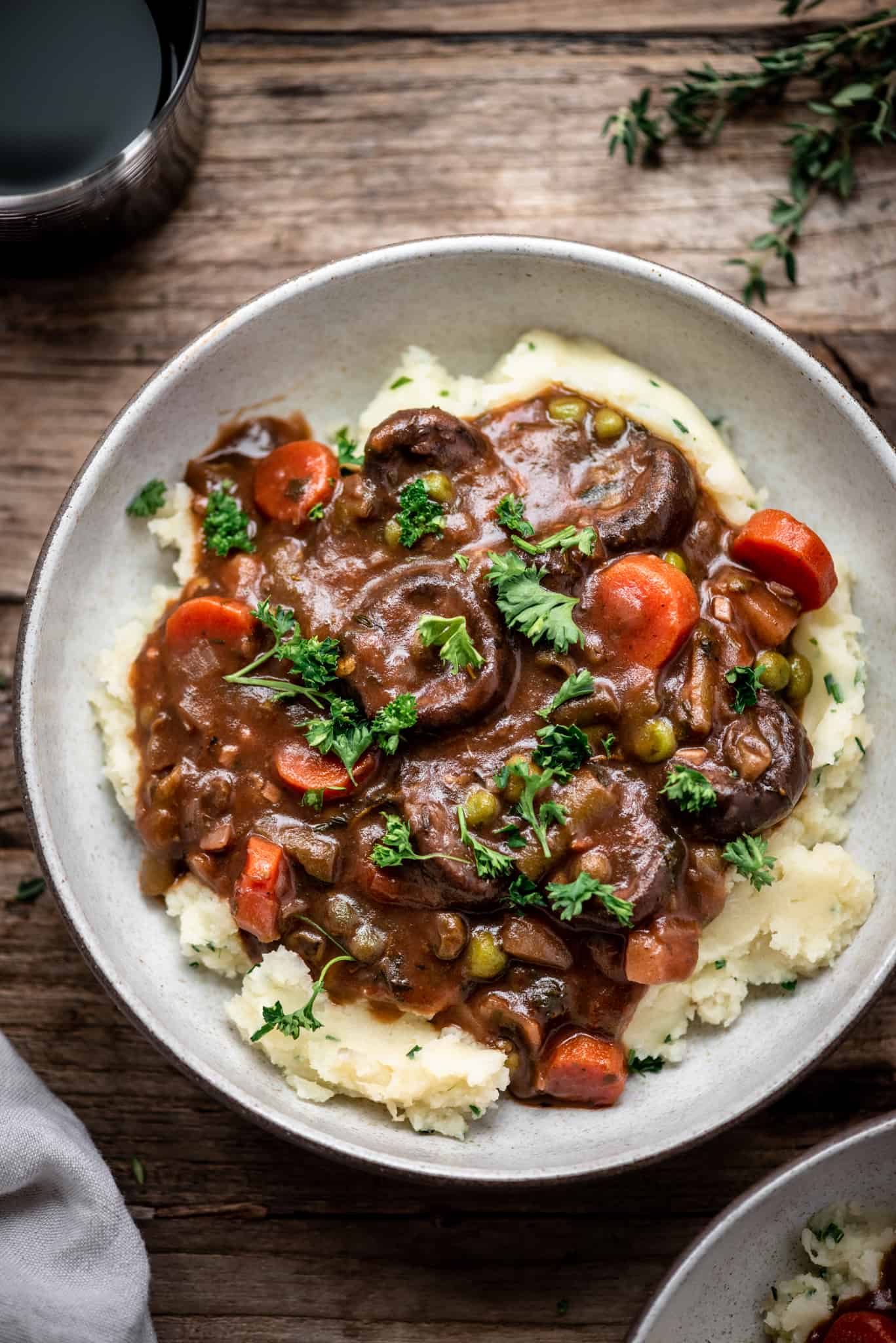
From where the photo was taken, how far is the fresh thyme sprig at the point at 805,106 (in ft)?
16.0

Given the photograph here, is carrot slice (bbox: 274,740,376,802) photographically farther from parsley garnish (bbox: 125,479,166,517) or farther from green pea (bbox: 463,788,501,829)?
parsley garnish (bbox: 125,479,166,517)

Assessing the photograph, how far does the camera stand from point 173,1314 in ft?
15.4

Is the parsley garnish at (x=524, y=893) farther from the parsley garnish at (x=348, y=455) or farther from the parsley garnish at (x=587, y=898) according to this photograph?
the parsley garnish at (x=348, y=455)

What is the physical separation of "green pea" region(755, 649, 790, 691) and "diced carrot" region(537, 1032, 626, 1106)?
1.37 meters

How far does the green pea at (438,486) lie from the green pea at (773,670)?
1244 millimetres

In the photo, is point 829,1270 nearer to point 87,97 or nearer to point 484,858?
point 484,858

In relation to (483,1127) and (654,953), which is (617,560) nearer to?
(654,953)

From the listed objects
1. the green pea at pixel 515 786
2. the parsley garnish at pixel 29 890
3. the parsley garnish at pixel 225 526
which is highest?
the parsley garnish at pixel 225 526

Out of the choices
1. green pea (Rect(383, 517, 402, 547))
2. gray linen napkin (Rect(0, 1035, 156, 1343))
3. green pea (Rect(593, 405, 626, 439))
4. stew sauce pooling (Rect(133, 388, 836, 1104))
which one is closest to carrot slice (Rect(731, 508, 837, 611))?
stew sauce pooling (Rect(133, 388, 836, 1104))

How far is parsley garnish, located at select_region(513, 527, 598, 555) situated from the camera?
4.03 m

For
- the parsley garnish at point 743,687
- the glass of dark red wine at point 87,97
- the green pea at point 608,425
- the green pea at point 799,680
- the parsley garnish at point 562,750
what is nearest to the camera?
the parsley garnish at point 562,750

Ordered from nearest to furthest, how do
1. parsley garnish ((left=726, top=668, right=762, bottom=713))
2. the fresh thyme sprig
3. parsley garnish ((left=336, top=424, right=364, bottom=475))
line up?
parsley garnish ((left=726, top=668, right=762, bottom=713)), parsley garnish ((left=336, top=424, right=364, bottom=475)), the fresh thyme sprig

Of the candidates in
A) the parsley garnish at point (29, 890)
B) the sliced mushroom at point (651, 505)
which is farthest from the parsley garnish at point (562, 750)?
the parsley garnish at point (29, 890)

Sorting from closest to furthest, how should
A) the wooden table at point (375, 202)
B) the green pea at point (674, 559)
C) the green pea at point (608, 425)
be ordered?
the green pea at point (674, 559) < the green pea at point (608, 425) < the wooden table at point (375, 202)
